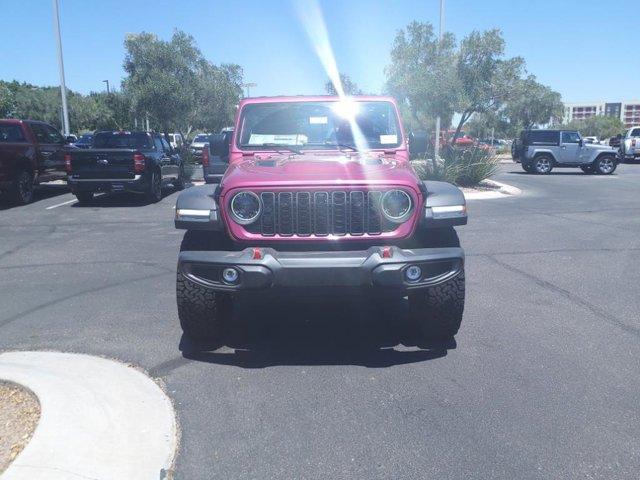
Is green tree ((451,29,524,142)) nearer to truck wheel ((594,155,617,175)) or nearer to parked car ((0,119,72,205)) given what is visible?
truck wheel ((594,155,617,175))

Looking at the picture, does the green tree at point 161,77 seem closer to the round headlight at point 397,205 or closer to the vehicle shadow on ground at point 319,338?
the vehicle shadow on ground at point 319,338

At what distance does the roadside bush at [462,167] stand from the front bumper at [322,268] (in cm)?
1406

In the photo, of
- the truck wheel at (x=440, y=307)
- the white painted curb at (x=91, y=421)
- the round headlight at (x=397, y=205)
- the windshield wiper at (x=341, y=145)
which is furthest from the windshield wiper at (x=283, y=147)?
the white painted curb at (x=91, y=421)

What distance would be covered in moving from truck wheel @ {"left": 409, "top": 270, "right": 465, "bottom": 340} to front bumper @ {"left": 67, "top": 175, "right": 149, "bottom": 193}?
414 inches

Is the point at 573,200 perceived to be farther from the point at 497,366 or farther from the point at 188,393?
the point at 188,393

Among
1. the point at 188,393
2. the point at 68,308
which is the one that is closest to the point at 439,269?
the point at 188,393

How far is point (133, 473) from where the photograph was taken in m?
3.08

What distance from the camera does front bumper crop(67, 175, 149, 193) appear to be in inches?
547

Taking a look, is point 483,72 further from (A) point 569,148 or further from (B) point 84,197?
(B) point 84,197

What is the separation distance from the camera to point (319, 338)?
518 centimetres

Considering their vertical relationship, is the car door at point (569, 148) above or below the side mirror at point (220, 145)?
below

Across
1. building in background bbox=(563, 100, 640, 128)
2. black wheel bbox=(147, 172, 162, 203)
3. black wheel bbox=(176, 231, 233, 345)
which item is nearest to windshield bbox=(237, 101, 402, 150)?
black wheel bbox=(176, 231, 233, 345)

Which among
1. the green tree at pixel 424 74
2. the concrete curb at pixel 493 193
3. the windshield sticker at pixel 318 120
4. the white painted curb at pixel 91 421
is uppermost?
the green tree at pixel 424 74

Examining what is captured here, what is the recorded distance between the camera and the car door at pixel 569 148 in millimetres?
25125
